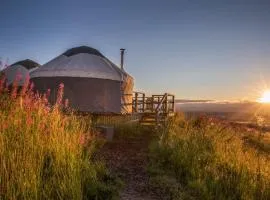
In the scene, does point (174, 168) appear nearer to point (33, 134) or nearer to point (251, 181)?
point (251, 181)

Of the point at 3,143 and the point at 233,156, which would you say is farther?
the point at 233,156

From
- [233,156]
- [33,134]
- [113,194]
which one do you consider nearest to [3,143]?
[33,134]

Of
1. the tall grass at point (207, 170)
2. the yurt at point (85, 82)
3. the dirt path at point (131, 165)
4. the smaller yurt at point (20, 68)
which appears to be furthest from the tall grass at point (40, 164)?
the smaller yurt at point (20, 68)

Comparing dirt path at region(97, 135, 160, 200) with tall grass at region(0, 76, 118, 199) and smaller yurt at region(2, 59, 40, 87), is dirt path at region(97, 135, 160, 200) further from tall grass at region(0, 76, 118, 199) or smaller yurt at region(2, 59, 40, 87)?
smaller yurt at region(2, 59, 40, 87)

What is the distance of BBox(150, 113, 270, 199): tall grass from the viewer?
4609 mm

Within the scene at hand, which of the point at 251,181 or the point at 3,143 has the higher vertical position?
the point at 3,143

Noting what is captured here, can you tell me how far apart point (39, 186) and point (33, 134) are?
0.71 meters

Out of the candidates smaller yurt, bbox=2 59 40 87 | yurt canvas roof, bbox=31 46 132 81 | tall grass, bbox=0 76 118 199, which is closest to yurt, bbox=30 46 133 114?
yurt canvas roof, bbox=31 46 132 81

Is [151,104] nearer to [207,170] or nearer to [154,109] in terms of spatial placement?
[154,109]

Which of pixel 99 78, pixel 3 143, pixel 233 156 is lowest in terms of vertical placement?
pixel 233 156

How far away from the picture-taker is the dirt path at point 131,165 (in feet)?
14.9

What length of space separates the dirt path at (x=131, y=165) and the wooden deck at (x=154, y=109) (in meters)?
4.31

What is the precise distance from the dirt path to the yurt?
4.36 metres

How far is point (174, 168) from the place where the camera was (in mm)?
5930
